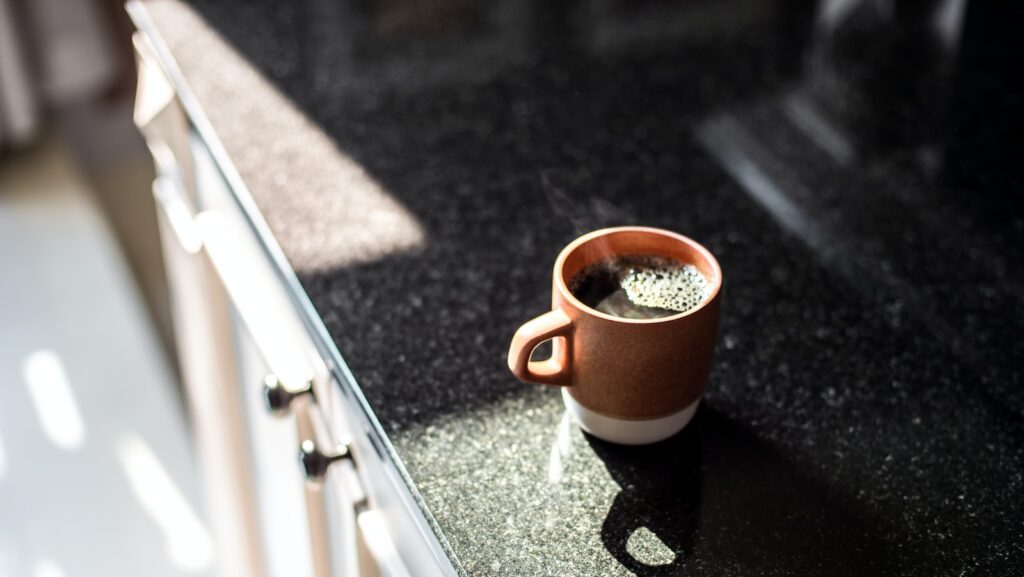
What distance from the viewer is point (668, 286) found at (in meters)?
0.61

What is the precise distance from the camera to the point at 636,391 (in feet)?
1.89

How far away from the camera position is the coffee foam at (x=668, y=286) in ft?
1.95

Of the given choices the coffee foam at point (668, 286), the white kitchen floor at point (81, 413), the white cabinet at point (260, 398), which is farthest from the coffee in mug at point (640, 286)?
the white kitchen floor at point (81, 413)

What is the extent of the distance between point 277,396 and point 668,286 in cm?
28

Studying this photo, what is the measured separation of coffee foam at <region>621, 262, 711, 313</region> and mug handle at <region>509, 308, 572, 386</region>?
0.05 metres

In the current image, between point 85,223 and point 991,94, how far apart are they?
159cm

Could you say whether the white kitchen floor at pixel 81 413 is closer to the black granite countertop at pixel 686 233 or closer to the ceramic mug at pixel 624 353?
the black granite countertop at pixel 686 233

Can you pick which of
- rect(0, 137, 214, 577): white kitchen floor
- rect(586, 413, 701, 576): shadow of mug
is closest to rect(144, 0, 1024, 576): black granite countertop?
rect(586, 413, 701, 576): shadow of mug

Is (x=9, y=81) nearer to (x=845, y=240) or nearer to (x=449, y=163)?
(x=449, y=163)

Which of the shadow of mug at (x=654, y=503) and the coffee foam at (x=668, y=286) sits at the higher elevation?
the coffee foam at (x=668, y=286)

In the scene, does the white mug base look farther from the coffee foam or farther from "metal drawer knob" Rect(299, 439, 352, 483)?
"metal drawer knob" Rect(299, 439, 352, 483)

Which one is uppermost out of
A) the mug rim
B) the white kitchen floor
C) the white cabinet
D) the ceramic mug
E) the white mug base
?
the mug rim

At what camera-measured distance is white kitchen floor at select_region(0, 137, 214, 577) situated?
154cm

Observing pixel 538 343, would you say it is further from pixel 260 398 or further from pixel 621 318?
pixel 260 398
